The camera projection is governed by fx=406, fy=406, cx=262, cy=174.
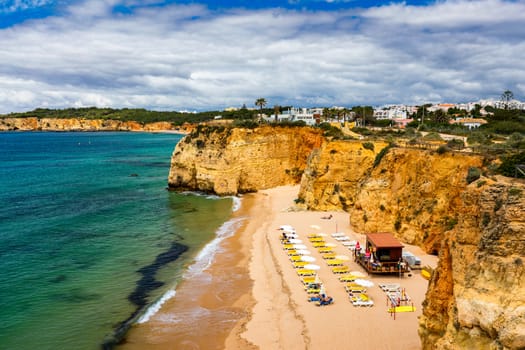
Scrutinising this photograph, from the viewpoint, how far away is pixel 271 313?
→ 65.9 ft

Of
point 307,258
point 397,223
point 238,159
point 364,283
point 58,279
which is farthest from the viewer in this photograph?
Answer: point 238,159

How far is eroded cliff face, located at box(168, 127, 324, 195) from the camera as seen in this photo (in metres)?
52.2

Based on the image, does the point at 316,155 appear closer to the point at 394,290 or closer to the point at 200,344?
the point at 394,290

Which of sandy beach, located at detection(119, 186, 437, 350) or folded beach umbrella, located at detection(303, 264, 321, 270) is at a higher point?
folded beach umbrella, located at detection(303, 264, 321, 270)

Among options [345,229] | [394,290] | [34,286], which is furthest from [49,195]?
[394,290]

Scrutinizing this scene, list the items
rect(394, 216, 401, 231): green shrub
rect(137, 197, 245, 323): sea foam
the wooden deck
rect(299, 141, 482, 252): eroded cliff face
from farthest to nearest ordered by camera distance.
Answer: rect(394, 216, 401, 231): green shrub, rect(299, 141, 482, 252): eroded cliff face, the wooden deck, rect(137, 197, 245, 323): sea foam

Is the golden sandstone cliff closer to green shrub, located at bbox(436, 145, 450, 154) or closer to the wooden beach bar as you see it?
green shrub, located at bbox(436, 145, 450, 154)

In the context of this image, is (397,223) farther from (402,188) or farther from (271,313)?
(271,313)

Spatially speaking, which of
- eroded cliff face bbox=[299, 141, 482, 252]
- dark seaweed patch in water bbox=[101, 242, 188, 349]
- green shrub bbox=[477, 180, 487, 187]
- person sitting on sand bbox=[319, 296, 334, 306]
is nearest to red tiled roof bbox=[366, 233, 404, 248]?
eroded cliff face bbox=[299, 141, 482, 252]

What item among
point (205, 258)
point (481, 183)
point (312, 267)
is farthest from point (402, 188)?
point (481, 183)

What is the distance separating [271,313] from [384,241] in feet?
29.6

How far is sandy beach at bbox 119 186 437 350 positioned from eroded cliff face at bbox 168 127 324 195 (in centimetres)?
2295

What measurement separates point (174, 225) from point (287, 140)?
913 inches

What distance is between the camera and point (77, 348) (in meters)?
17.8
